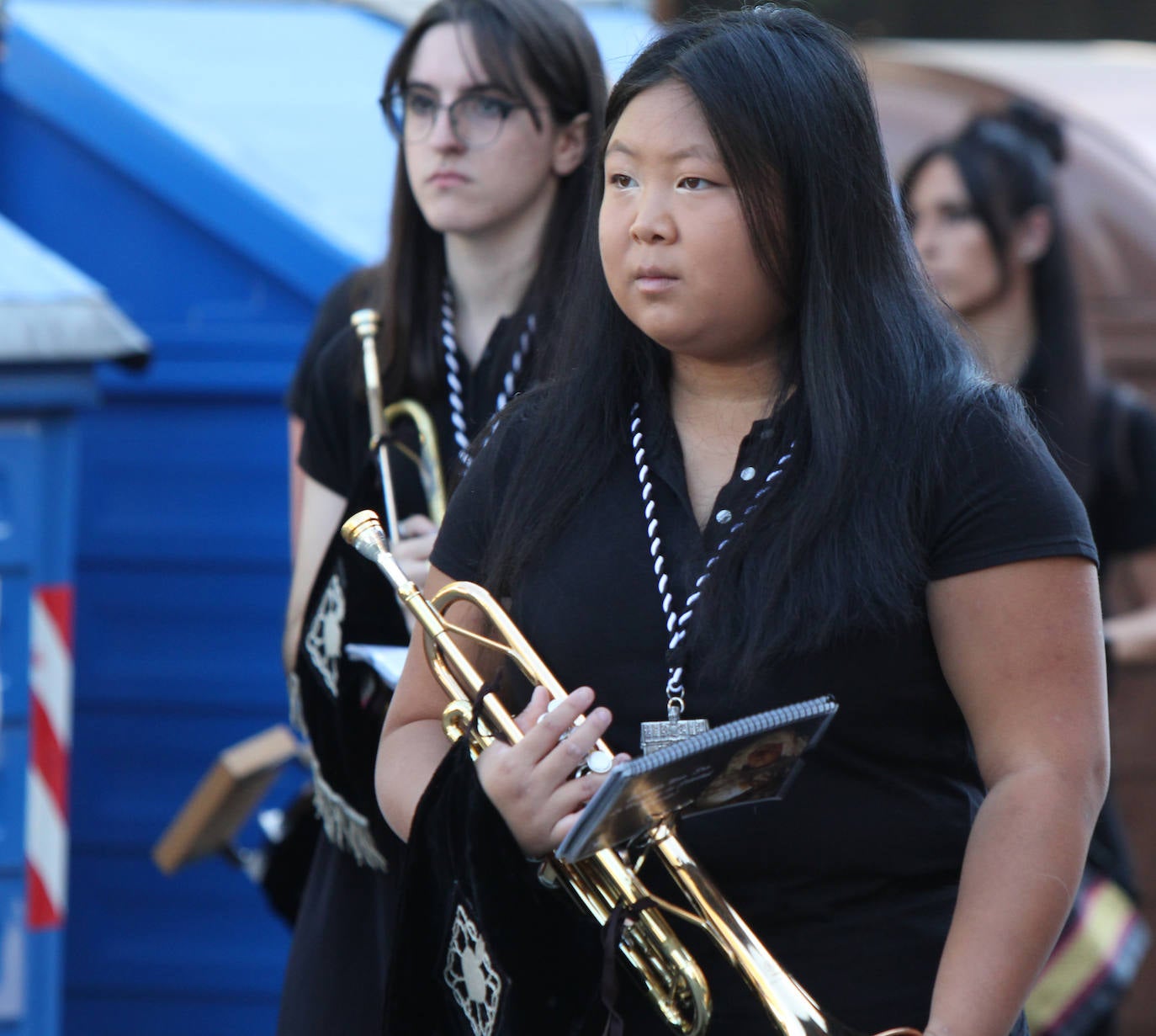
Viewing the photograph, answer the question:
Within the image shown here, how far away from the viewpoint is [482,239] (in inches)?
95.3

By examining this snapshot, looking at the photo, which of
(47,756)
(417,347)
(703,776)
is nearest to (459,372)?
(417,347)

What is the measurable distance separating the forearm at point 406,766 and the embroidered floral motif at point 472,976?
0.37 ft

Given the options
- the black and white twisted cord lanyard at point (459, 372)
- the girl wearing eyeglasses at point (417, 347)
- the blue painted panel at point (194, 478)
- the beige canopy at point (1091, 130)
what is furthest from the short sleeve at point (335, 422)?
the beige canopy at point (1091, 130)

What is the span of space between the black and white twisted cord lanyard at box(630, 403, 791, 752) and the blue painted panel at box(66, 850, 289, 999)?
2287 mm

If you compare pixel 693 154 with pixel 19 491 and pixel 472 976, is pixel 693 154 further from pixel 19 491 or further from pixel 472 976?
pixel 19 491

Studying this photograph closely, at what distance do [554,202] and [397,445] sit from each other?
16.1 inches

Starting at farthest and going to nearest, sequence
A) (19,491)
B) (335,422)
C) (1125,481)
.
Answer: (1125,481) → (19,491) → (335,422)

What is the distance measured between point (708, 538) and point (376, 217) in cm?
219

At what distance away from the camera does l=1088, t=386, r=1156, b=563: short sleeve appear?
127 inches

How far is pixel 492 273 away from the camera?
7.99 feet

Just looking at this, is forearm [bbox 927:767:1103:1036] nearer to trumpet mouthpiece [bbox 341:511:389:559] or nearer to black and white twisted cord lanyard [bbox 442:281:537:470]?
trumpet mouthpiece [bbox 341:511:389:559]

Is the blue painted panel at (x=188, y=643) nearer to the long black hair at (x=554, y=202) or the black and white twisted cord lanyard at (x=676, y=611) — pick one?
the long black hair at (x=554, y=202)

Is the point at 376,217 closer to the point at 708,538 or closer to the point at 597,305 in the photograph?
the point at 597,305

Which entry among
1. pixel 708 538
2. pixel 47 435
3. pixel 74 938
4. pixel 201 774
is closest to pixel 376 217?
pixel 47 435
